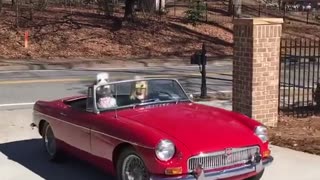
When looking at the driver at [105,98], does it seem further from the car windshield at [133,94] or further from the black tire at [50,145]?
the black tire at [50,145]

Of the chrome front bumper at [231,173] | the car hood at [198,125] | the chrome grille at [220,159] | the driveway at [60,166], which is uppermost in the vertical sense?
the car hood at [198,125]

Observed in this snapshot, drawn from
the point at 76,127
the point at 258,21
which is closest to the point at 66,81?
the point at 258,21

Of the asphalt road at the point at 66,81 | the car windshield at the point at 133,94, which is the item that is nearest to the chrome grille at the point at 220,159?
the car windshield at the point at 133,94

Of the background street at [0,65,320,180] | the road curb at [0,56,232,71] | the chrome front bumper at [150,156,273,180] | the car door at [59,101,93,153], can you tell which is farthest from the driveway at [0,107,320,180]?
the road curb at [0,56,232,71]

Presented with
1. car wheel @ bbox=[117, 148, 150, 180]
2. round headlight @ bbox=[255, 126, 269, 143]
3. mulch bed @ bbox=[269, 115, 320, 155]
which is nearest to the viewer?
car wheel @ bbox=[117, 148, 150, 180]

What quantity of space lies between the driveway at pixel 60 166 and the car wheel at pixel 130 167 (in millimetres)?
765

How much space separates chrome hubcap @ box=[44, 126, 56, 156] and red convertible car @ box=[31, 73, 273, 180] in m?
0.05

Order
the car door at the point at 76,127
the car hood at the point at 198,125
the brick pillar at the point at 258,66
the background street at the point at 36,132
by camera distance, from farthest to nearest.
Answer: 1. the brick pillar at the point at 258,66
2. the background street at the point at 36,132
3. the car door at the point at 76,127
4. the car hood at the point at 198,125

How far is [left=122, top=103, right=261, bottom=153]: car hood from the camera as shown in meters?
5.61

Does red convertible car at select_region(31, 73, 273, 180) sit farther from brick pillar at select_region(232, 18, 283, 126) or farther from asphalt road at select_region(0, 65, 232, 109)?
asphalt road at select_region(0, 65, 232, 109)

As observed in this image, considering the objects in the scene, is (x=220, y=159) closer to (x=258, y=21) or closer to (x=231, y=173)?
(x=231, y=173)

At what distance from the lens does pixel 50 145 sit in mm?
7621

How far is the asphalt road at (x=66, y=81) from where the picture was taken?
45.7 feet

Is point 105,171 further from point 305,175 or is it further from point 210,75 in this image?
point 210,75
